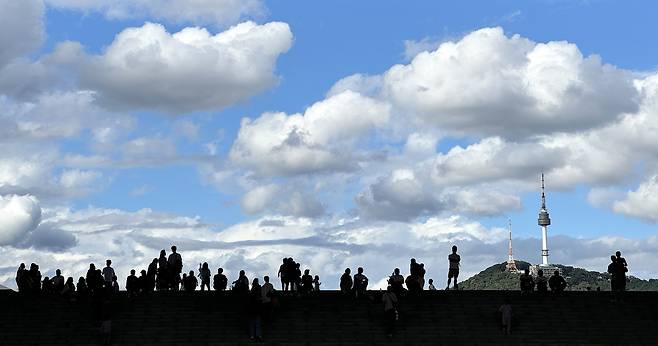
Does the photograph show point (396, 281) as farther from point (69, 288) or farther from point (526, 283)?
point (69, 288)

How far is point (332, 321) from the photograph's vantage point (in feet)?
Answer: 106

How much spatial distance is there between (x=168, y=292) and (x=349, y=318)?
620 cm

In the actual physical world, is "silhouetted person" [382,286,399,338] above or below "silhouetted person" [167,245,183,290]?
below

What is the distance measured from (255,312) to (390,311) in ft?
13.6

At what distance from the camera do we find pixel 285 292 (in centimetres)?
3453

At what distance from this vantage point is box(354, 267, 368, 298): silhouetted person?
33875mm

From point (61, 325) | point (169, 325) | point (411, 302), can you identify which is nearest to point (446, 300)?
point (411, 302)

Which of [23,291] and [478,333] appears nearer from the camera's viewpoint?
[478,333]

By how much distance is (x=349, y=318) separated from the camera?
32.5m

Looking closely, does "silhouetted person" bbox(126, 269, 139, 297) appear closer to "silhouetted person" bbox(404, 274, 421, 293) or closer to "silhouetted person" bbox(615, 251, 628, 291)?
"silhouetted person" bbox(404, 274, 421, 293)

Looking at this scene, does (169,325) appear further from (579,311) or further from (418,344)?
(579,311)

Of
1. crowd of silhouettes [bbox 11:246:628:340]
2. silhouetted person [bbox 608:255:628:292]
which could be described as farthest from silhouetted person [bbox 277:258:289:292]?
silhouetted person [bbox 608:255:628:292]

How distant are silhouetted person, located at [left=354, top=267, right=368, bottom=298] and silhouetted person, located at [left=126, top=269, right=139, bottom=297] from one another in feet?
23.9

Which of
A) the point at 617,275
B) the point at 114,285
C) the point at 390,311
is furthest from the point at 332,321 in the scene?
the point at 617,275
